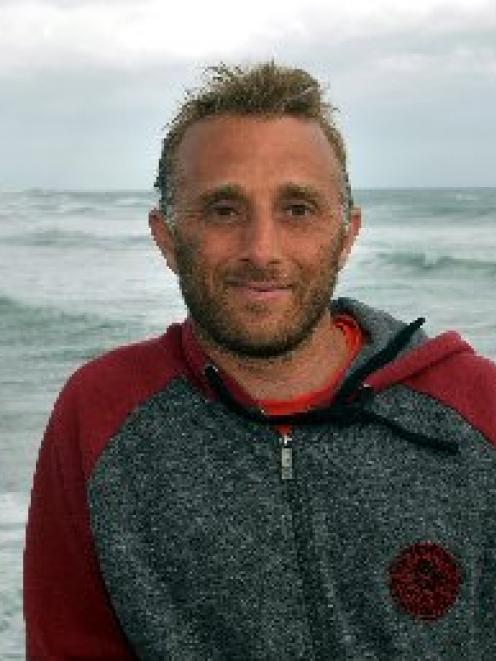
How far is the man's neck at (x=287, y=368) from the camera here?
2.17 metres

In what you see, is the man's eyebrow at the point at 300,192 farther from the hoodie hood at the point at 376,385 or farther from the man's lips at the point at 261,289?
the hoodie hood at the point at 376,385

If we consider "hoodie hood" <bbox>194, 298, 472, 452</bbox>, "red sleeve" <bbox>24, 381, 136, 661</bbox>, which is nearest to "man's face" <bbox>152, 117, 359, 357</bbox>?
"hoodie hood" <bbox>194, 298, 472, 452</bbox>

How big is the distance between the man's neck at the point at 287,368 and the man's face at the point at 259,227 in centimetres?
6

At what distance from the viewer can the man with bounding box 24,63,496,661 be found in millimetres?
2062

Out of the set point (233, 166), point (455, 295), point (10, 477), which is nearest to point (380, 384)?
point (233, 166)

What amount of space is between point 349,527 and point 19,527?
17.7 feet

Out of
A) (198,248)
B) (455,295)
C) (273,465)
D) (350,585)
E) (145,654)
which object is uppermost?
(198,248)

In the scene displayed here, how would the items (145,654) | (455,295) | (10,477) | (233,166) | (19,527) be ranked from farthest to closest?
(455,295), (10,477), (19,527), (145,654), (233,166)

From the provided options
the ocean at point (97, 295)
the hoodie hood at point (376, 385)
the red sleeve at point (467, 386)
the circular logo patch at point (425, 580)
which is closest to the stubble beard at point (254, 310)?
the hoodie hood at point (376, 385)

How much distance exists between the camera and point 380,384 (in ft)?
7.07

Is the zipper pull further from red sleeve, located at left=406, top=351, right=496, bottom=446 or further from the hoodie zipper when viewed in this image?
red sleeve, located at left=406, top=351, right=496, bottom=446

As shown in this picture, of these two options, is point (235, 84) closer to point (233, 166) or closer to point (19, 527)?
point (233, 166)

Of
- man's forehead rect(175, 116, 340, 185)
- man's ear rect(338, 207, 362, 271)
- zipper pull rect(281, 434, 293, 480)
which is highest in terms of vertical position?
man's forehead rect(175, 116, 340, 185)

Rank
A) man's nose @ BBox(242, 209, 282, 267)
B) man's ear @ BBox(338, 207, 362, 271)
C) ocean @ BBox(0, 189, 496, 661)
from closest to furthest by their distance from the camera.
Result: man's nose @ BBox(242, 209, 282, 267) → man's ear @ BBox(338, 207, 362, 271) → ocean @ BBox(0, 189, 496, 661)
